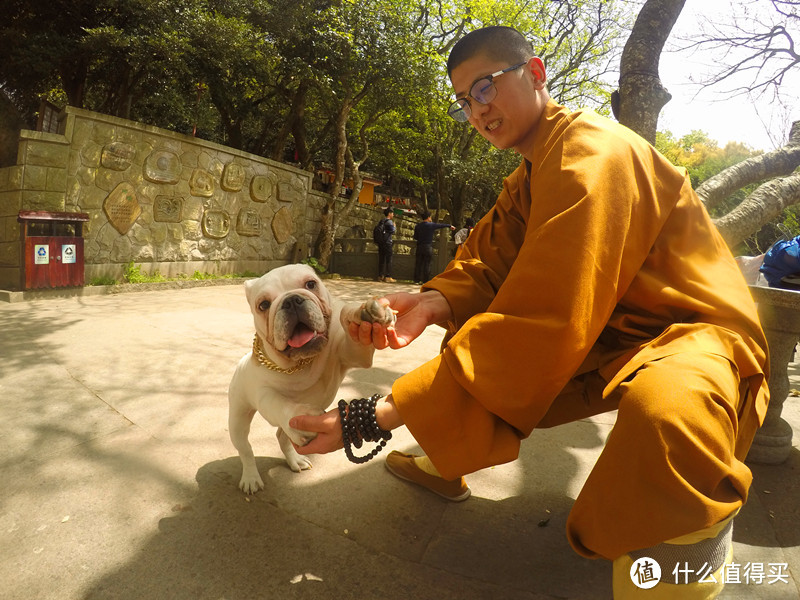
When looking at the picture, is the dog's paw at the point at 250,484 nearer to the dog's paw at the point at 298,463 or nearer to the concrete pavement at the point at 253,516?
the concrete pavement at the point at 253,516

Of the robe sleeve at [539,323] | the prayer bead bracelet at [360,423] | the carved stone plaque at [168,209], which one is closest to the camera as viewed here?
the robe sleeve at [539,323]

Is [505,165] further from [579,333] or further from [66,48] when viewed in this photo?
[579,333]

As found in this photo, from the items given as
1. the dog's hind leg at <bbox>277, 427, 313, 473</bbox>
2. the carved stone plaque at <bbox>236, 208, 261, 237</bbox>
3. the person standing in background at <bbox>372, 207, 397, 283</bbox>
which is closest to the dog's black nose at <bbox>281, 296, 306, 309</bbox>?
the dog's hind leg at <bbox>277, 427, 313, 473</bbox>

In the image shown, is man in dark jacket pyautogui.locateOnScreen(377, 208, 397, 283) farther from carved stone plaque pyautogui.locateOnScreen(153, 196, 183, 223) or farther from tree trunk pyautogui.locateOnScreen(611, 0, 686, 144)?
tree trunk pyautogui.locateOnScreen(611, 0, 686, 144)

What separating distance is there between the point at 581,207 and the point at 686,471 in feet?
2.25

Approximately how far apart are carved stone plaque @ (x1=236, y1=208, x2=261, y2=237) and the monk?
8.87 m

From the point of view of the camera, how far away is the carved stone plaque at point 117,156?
23.5 feet

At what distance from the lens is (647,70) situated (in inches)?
151

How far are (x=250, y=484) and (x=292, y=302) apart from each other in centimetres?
91

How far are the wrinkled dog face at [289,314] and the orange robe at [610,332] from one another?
484mm

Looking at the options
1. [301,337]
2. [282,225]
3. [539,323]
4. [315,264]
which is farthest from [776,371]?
[315,264]

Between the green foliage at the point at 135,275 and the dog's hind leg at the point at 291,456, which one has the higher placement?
the green foliage at the point at 135,275

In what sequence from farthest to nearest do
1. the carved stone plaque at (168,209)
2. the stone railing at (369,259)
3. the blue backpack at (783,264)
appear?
the stone railing at (369,259) < the carved stone plaque at (168,209) < the blue backpack at (783,264)

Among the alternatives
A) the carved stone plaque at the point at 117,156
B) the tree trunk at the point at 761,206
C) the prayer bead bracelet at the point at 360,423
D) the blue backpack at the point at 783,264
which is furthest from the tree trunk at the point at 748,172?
the carved stone plaque at the point at 117,156
